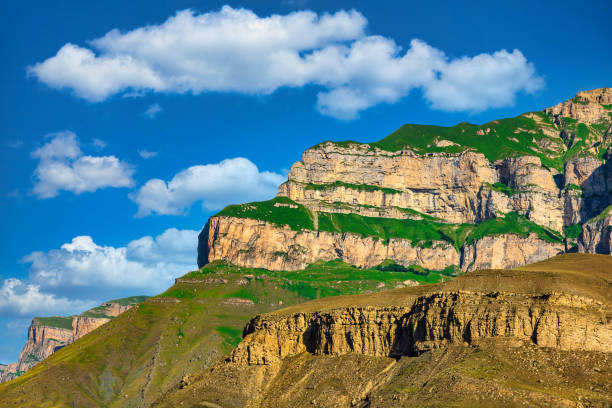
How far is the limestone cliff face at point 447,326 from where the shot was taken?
113m

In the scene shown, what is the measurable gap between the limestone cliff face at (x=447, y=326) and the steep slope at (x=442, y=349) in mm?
177

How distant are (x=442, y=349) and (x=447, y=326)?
3.53 meters

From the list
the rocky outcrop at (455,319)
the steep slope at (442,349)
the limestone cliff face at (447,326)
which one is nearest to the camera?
the steep slope at (442,349)

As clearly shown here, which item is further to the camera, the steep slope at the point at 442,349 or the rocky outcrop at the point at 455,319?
the rocky outcrop at the point at 455,319

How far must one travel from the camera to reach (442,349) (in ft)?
391

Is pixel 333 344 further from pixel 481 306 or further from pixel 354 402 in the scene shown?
pixel 481 306

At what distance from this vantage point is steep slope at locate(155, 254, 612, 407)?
10444 centimetres

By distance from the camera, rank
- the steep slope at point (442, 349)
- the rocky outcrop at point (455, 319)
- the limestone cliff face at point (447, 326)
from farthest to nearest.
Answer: the rocky outcrop at point (455, 319) → the limestone cliff face at point (447, 326) → the steep slope at point (442, 349)

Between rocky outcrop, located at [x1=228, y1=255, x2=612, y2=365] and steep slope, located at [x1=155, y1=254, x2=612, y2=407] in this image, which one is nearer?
steep slope, located at [x1=155, y1=254, x2=612, y2=407]

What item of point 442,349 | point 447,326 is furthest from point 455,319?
point 442,349

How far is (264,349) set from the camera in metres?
158

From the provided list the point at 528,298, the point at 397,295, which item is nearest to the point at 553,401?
the point at 528,298

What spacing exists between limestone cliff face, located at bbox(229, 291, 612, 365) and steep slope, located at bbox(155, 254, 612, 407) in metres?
0.18

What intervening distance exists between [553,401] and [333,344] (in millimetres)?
55210
